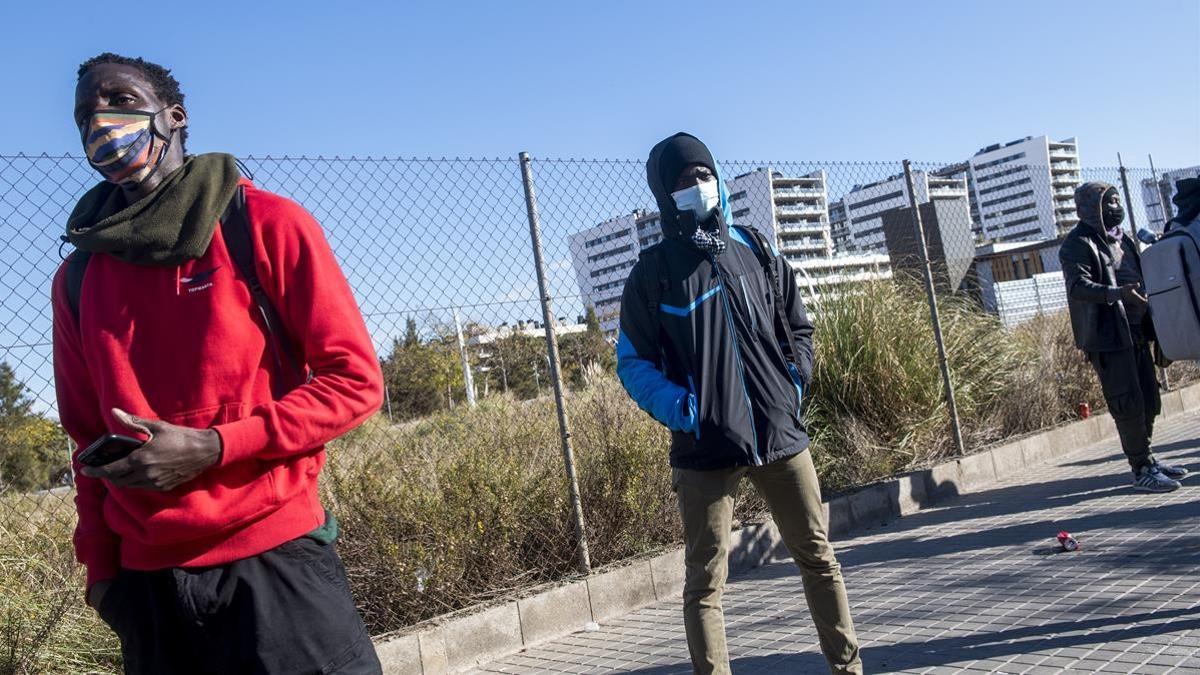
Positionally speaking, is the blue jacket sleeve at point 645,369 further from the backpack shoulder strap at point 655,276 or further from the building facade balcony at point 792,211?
the building facade balcony at point 792,211

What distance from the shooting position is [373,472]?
579 centimetres

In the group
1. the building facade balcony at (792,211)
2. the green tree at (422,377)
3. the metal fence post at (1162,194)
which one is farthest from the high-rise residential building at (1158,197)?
the green tree at (422,377)

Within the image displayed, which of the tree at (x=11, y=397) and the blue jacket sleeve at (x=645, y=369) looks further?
the tree at (x=11, y=397)

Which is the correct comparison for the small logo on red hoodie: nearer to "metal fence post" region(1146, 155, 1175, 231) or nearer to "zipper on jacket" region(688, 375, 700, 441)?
"zipper on jacket" region(688, 375, 700, 441)

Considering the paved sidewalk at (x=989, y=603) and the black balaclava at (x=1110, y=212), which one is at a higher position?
the black balaclava at (x=1110, y=212)

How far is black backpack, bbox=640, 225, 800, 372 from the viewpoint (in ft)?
12.7

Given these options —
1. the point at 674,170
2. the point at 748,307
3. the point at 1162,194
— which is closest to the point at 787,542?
the point at 748,307

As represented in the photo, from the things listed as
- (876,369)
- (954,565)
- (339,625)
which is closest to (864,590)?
(954,565)

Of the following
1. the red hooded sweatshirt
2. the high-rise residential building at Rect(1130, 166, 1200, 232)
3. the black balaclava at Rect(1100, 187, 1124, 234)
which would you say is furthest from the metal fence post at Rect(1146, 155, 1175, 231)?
the red hooded sweatshirt

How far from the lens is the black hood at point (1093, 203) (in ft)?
23.4

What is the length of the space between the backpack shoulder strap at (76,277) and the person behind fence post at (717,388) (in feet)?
6.56

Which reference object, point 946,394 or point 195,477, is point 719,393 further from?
point 946,394

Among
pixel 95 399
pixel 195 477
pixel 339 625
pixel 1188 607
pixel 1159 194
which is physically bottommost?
pixel 1188 607

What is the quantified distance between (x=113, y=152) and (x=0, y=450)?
25.4 feet
